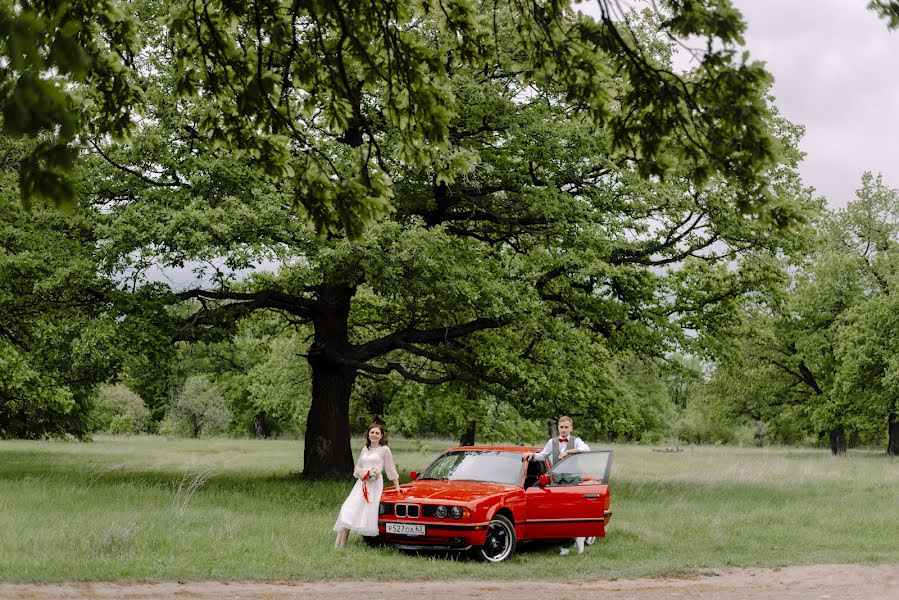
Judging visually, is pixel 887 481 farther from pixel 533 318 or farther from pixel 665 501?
pixel 533 318

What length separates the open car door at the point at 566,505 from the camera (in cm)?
1277

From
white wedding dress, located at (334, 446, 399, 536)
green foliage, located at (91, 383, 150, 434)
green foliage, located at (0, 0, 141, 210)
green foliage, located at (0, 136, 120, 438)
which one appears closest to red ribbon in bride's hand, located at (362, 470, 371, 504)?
white wedding dress, located at (334, 446, 399, 536)

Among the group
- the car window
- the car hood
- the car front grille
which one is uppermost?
the car window

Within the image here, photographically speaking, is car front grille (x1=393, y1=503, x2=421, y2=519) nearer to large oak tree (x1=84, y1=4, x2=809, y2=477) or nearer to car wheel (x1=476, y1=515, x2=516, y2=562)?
car wheel (x1=476, y1=515, x2=516, y2=562)

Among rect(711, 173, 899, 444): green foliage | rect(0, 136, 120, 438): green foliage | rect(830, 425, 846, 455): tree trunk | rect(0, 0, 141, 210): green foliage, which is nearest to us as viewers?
rect(0, 0, 141, 210): green foliage

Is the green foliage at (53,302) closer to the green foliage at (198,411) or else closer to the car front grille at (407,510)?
the car front grille at (407,510)

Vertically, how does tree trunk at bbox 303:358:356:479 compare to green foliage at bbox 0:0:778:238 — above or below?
below

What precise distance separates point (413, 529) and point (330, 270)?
742 cm

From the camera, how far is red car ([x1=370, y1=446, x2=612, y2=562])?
11.9 metres

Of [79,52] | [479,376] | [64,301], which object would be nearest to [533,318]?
[479,376]

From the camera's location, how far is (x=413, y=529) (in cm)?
1208

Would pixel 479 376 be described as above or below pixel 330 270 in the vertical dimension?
below

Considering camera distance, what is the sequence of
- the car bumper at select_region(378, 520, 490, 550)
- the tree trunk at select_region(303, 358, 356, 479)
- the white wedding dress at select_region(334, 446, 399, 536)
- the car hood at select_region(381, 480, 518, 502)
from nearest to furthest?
the car bumper at select_region(378, 520, 490, 550) < the car hood at select_region(381, 480, 518, 502) < the white wedding dress at select_region(334, 446, 399, 536) < the tree trunk at select_region(303, 358, 356, 479)

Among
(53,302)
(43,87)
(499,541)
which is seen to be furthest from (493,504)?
(53,302)
